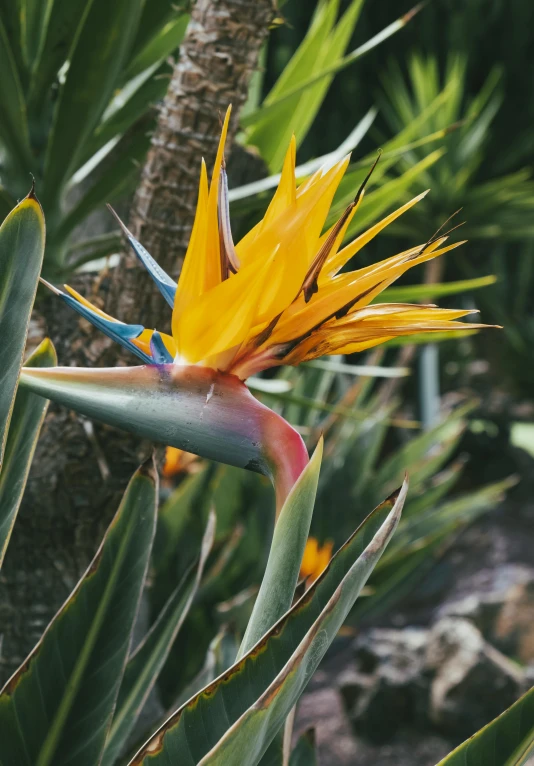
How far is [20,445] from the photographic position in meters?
0.61

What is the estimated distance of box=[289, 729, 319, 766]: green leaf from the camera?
745 mm

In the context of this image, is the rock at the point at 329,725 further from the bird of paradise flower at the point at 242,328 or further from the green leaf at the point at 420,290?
the bird of paradise flower at the point at 242,328

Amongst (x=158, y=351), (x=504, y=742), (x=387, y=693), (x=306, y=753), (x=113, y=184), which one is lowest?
(x=387, y=693)

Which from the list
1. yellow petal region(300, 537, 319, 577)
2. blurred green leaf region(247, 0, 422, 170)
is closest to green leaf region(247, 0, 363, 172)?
blurred green leaf region(247, 0, 422, 170)

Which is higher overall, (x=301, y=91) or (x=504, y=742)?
(x=301, y=91)

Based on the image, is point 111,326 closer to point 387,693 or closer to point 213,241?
point 213,241

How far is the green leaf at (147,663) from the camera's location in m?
0.73

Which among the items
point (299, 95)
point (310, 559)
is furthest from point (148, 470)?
point (310, 559)

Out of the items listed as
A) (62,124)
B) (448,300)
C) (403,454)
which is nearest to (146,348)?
(62,124)

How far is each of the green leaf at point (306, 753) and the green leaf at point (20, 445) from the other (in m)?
0.33

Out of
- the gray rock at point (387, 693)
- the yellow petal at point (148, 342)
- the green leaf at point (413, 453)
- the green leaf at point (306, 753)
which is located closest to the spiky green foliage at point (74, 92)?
the yellow petal at point (148, 342)

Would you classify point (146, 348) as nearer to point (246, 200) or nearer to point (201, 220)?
point (201, 220)

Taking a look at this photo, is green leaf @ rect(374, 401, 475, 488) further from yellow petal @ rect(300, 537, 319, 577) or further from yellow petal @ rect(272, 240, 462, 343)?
yellow petal @ rect(272, 240, 462, 343)

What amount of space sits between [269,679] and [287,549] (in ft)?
0.27
